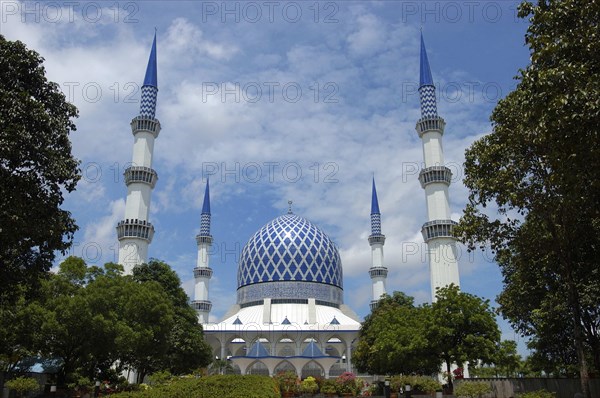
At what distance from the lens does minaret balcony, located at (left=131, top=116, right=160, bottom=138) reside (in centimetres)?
4084

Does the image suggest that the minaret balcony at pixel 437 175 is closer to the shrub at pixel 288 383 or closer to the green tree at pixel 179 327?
the shrub at pixel 288 383

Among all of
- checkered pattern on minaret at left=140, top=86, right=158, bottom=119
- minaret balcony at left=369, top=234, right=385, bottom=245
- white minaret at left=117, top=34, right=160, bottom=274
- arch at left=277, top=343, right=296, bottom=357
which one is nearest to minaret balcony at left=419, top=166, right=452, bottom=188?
minaret balcony at left=369, top=234, right=385, bottom=245

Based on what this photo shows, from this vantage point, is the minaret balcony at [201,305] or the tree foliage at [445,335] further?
the minaret balcony at [201,305]

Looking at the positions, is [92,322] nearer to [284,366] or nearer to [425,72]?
[284,366]

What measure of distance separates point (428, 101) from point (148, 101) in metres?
22.0

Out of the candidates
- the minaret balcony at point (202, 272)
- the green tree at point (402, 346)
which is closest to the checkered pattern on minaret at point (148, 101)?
the minaret balcony at point (202, 272)

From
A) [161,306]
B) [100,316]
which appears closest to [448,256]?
[161,306]

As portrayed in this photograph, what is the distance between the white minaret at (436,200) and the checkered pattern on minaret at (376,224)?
1997 cm

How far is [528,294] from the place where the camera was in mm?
21266

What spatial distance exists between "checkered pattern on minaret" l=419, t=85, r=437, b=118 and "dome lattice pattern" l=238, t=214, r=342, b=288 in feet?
74.8

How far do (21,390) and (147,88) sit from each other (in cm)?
2775

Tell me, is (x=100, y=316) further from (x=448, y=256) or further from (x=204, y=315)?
(x=204, y=315)

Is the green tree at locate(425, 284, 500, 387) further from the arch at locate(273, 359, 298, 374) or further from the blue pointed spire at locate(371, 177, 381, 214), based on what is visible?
the blue pointed spire at locate(371, 177, 381, 214)

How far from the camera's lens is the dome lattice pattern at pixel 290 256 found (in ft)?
187
